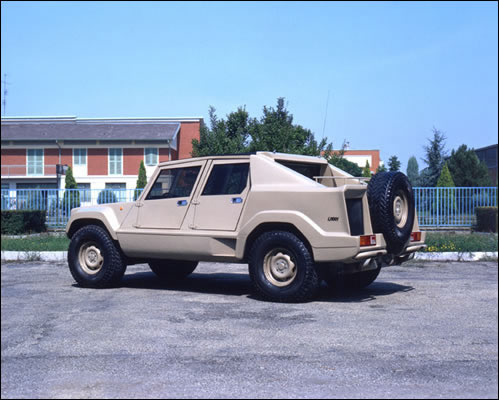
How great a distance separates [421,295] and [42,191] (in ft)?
54.8

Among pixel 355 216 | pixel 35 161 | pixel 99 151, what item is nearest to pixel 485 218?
pixel 355 216

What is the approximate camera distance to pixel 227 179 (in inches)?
324

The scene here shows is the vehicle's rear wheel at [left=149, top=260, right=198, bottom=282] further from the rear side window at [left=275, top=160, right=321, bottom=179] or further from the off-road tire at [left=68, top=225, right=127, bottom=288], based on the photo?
the rear side window at [left=275, top=160, right=321, bottom=179]

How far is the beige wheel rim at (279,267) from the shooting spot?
24.3 ft

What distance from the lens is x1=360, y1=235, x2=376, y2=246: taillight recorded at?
23.2 feet

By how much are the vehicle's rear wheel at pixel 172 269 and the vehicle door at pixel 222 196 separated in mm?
1747

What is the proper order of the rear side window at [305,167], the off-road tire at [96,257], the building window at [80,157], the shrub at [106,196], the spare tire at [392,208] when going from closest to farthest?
the spare tire at [392,208] < the rear side window at [305,167] < the off-road tire at [96,257] < the shrub at [106,196] < the building window at [80,157]

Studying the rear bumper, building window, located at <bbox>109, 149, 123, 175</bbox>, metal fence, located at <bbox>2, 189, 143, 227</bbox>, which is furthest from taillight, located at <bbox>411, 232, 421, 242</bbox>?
building window, located at <bbox>109, 149, 123, 175</bbox>

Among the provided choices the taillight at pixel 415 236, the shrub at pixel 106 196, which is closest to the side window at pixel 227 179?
the taillight at pixel 415 236

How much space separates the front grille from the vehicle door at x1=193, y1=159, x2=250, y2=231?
145 centimetres

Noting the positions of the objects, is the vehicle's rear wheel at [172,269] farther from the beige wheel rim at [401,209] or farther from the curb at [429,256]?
the curb at [429,256]

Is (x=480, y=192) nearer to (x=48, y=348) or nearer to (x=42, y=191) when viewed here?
(x=42, y=191)

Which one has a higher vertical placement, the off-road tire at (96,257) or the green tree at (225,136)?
the green tree at (225,136)

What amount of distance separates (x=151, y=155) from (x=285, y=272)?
4673cm
